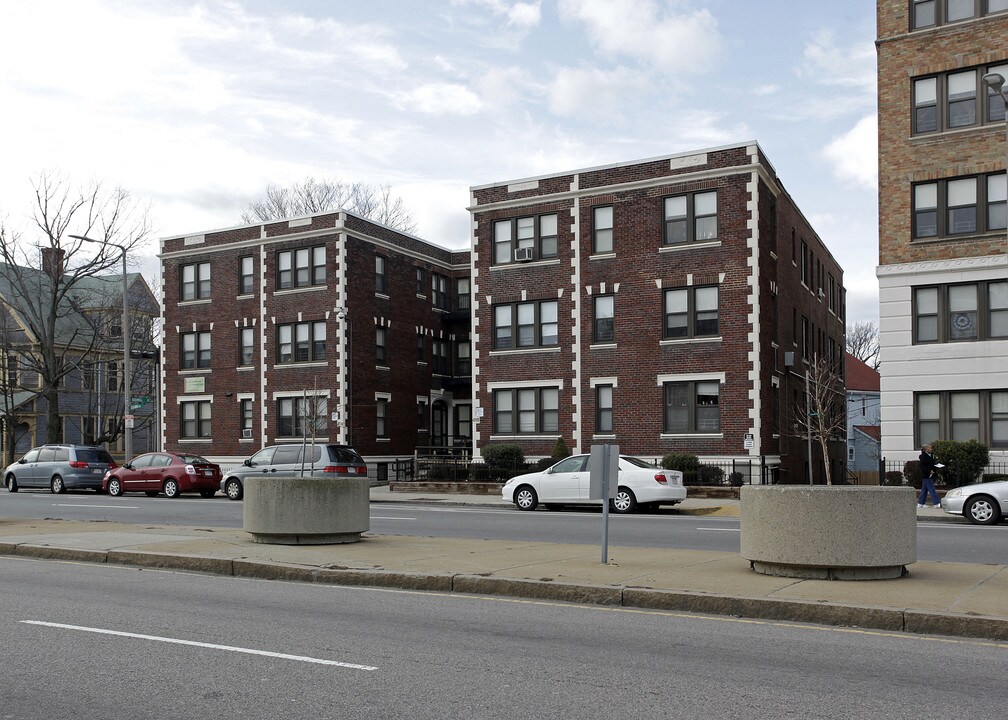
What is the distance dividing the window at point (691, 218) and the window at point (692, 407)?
4737 mm

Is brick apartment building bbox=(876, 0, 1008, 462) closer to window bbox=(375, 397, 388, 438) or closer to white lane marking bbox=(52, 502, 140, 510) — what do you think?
window bbox=(375, 397, 388, 438)

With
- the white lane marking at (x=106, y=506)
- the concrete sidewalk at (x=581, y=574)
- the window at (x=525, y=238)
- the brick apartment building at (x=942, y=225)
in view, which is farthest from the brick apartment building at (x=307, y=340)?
the concrete sidewalk at (x=581, y=574)

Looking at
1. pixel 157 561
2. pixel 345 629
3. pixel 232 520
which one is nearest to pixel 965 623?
pixel 345 629

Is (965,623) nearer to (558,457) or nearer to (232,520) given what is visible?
(232,520)

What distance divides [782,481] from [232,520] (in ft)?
64.0

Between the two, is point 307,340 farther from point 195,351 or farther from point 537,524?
point 537,524

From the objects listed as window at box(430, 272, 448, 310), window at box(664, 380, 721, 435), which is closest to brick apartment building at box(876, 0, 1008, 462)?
window at box(664, 380, 721, 435)

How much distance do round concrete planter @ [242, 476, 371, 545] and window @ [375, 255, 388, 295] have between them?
93.8 feet

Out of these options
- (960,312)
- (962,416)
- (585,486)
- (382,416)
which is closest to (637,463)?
(585,486)

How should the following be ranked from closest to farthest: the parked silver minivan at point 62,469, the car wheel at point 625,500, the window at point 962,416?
the car wheel at point 625,500 → the window at point 962,416 → the parked silver minivan at point 62,469

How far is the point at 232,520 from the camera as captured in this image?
2266 cm

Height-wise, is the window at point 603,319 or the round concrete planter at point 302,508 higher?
the window at point 603,319

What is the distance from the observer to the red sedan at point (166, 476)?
107 feet

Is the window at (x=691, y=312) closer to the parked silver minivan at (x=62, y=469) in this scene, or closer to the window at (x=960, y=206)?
the window at (x=960, y=206)
